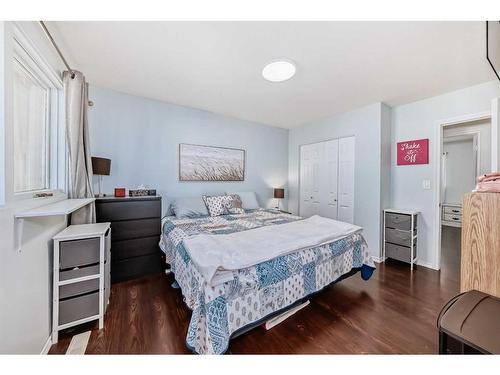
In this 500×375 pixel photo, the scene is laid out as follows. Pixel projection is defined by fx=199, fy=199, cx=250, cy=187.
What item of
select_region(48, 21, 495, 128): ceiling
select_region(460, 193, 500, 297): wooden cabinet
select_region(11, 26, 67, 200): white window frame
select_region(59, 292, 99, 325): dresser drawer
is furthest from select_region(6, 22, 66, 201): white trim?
select_region(460, 193, 500, 297): wooden cabinet

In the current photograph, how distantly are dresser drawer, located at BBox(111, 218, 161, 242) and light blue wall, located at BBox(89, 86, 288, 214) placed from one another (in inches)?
25.1

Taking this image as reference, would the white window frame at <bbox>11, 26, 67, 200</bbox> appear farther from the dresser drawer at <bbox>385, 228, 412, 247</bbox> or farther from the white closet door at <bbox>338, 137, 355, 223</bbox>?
the dresser drawer at <bbox>385, 228, 412, 247</bbox>

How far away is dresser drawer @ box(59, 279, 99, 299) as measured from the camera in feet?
4.76

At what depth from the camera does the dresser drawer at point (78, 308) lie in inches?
57.1

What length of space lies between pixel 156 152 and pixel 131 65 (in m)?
1.21

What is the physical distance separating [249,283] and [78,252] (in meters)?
1.31

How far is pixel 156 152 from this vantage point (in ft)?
9.87

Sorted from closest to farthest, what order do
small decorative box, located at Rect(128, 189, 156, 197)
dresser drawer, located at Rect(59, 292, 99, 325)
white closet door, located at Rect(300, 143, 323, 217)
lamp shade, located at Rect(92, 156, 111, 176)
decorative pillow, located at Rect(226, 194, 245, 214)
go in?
dresser drawer, located at Rect(59, 292, 99, 325) < lamp shade, located at Rect(92, 156, 111, 176) < small decorative box, located at Rect(128, 189, 156, 197) < decorative pillow, located at Rect(226, 194, 245, 214) < white closet door, located at Rect(300, 143, 323, 217)

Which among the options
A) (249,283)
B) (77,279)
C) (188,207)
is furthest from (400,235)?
(77,279)

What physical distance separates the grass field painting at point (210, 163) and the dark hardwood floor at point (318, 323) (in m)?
1.70
